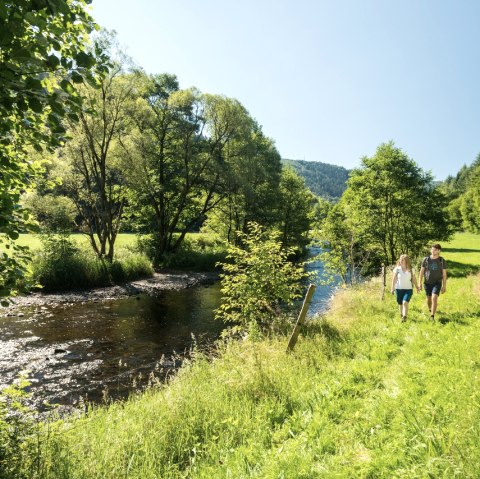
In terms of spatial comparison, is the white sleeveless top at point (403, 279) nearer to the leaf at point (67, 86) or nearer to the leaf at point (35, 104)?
the leaf at point (67, 86)

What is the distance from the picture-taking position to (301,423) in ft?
18.2

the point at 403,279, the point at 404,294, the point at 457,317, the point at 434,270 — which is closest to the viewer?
the point at 457,317

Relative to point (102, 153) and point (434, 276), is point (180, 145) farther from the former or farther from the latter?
point (434, 276)

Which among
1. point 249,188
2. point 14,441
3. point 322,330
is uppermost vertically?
point 249,188

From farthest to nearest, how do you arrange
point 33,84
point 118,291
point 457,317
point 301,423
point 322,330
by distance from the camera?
point 118,291 < point 322,330 < point 457,317 < point 301,423 < point 33,84

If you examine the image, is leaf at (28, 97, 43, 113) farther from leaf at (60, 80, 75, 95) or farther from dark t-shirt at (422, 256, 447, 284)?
dark t-shirt at (422, 256, 447, 284)

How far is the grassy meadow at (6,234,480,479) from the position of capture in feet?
13.8

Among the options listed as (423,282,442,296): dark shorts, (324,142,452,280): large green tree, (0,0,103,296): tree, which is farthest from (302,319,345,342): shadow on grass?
(324,142,452,280): large green tree

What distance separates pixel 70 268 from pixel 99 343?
11.5m

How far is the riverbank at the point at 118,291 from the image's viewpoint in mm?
19086

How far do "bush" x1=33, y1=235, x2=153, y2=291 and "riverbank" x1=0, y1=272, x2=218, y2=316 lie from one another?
0.94 m

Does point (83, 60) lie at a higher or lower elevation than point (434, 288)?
higher

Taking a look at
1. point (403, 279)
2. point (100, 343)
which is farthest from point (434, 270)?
point (100, 343)

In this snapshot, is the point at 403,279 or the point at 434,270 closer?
the point at 434,270
